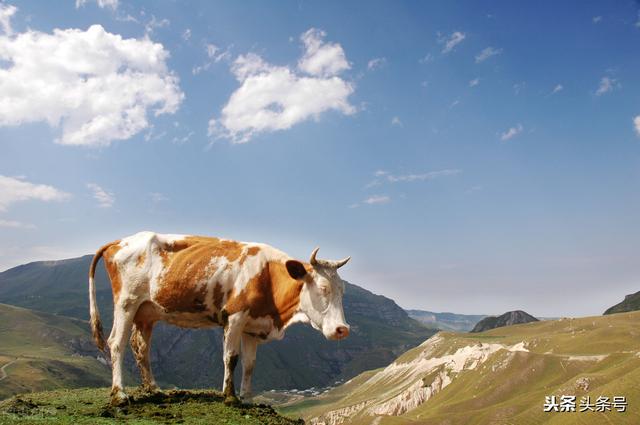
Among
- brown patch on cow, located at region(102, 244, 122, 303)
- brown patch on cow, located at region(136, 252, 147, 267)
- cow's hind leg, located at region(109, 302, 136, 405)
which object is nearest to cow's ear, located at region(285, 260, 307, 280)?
brown patch on cow, located at region(136, 252, 147, 267)

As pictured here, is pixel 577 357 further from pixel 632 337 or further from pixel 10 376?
pixel 10 376

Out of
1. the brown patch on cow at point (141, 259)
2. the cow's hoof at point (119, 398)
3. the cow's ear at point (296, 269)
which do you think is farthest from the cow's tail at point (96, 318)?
the cow's ear at point (296, 269)

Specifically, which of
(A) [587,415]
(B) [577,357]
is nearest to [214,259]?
(A) [587,415]

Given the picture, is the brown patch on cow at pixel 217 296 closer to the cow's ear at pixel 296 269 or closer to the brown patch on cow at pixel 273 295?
the brown patch on cow at pixel 273 295

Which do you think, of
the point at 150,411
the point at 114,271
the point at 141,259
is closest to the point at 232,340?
the point at 150,411

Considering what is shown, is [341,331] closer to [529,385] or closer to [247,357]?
[247,357]

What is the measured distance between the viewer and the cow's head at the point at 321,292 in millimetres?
12086

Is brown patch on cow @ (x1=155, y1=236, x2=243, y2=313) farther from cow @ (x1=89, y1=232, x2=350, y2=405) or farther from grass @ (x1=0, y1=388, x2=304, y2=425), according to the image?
grass @ (x1=0, y1=388, x2=304, y2=425)

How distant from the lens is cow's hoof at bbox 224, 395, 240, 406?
40.5 ft

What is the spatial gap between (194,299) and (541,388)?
151579mm

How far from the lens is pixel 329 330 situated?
39.0 feet

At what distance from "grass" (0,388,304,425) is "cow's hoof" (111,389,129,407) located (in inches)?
6.5

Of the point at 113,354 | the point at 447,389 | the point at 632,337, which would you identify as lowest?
the point at 447,389

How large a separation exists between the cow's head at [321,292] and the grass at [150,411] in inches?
108
